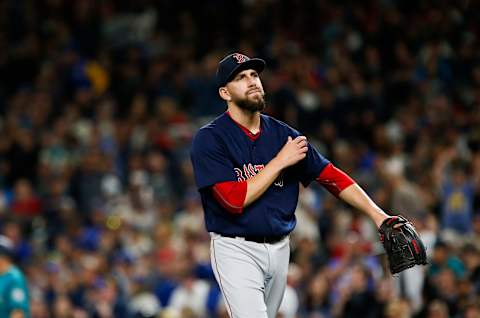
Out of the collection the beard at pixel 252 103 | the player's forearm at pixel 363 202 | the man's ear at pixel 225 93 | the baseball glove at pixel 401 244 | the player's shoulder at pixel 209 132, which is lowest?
the baseball glove at pixel 401 244

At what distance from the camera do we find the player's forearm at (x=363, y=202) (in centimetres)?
534

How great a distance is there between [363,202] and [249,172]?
0.60m

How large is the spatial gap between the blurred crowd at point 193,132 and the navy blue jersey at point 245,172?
3753 mm

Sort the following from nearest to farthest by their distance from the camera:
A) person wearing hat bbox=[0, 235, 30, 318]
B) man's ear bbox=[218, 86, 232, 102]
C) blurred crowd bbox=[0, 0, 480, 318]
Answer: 1. man's ear bbox=[218, 86, 232, 102]
2. person wearing hat bbox=[0, 235, 30, 318]
3. blurred crowd bbox=[0, 0, 480, 318]

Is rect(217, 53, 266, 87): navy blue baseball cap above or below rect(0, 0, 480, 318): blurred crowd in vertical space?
above

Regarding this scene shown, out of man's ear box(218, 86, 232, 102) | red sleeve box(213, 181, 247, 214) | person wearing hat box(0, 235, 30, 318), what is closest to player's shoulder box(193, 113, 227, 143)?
man's ear box(218, 86, 232, 102)

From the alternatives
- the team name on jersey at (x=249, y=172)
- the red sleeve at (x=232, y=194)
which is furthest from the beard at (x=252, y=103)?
the red sleeve at (x=232, y=194)

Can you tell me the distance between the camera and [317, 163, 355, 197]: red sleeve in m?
5.50

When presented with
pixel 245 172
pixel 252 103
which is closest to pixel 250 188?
pixel 245 172

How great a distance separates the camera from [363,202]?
5406 millimetres

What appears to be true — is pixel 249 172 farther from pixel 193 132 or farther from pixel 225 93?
pixel 193 132

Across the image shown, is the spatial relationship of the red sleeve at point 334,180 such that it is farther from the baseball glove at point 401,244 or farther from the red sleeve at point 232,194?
the red sleeve at point 232,194

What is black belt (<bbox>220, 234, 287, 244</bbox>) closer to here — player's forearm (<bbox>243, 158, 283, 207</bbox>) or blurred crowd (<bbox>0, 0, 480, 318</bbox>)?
player's forearm (<bbox>243, 158, 283, 207</bbox>)

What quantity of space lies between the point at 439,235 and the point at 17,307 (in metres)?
4.48
